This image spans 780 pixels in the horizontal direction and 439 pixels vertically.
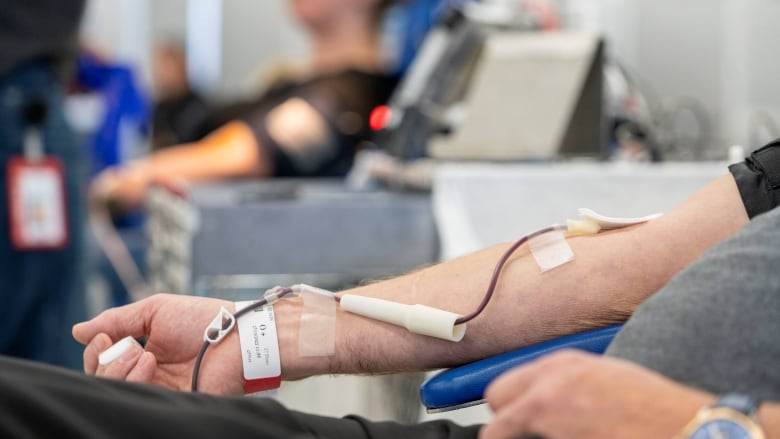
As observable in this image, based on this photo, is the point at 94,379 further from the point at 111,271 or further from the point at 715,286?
the point at 111,271

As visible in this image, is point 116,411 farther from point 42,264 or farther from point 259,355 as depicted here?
point 42,264

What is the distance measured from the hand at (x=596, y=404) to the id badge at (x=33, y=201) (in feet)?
5.03

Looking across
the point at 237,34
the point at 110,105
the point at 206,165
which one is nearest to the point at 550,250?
the point at 206,165

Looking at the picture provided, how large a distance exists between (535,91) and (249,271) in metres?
0.59

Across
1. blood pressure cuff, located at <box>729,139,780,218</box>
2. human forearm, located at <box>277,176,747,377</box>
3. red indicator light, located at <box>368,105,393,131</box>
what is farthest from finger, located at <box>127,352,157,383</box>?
red indicator light, located at <box>368,105,393,131</box>

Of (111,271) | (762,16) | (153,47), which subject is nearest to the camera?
(762,16)

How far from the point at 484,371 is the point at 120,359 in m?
0.29

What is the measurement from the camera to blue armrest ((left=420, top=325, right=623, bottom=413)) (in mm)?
785

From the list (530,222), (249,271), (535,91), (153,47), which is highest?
(535,91)

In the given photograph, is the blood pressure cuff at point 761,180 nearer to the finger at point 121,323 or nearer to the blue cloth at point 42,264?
the finger at point 121,323

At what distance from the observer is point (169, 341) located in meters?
0.89

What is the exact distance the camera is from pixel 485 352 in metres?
0.87

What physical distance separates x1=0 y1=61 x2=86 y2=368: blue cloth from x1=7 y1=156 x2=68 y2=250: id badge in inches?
0.5

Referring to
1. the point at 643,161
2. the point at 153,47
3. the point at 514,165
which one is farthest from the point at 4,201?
the point at 153,47
